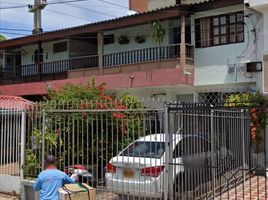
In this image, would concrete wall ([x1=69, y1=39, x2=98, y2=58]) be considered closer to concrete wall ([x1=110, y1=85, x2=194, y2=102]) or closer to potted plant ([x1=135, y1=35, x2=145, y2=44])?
potted plant ([x1=135, y1=35, x2=145, y2=44])

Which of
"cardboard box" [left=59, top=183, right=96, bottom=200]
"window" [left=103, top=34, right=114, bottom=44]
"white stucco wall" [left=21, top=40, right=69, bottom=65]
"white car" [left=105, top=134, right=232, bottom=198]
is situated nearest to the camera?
"cardboard box" [left=59, top=183, right=96, bottom=200]

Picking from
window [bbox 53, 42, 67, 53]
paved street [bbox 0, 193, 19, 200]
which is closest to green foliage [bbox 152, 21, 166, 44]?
window [bbox 53, 42, 67, 53]

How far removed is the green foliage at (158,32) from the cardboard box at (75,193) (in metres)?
13.1

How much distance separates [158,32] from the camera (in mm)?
20188

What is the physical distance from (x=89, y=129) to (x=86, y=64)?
46.8 ft

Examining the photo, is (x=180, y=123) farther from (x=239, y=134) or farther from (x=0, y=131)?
(x=0, y=131)

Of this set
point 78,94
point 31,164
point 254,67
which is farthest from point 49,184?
point 254,67

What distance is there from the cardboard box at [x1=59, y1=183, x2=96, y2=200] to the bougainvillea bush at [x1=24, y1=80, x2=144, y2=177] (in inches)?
67.0

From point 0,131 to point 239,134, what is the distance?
623 centimetres

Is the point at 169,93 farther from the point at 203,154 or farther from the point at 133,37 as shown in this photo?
the point at 203,154

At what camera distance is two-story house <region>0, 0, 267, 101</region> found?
17844 mm

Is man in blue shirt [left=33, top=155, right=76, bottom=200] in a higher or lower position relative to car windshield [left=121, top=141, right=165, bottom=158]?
lower

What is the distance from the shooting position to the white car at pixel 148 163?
28.9 ft

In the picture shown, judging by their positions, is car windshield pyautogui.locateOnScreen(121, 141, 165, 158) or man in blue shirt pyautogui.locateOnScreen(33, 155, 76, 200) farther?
car windshield pyautogui.locateOnScreen(121, 141, 165, 158)
